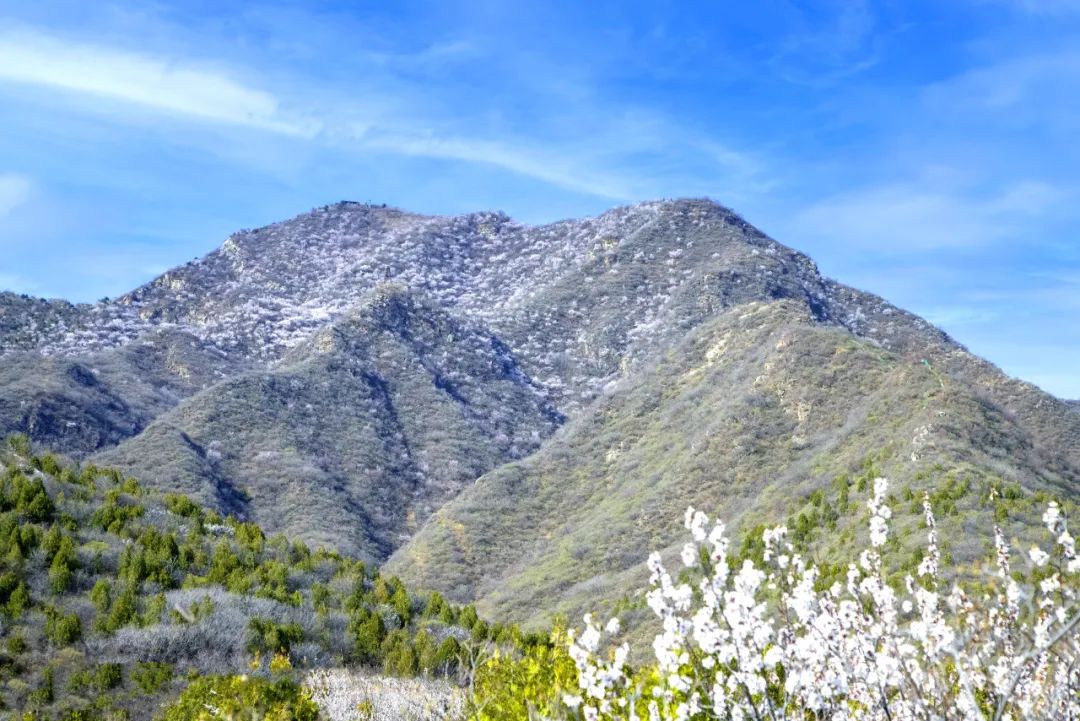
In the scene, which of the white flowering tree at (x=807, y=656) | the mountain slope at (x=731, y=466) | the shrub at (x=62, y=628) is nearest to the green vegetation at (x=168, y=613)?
the shrub at (x=62, y=628)

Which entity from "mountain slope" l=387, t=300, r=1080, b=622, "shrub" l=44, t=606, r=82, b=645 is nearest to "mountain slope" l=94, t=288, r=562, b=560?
"mountain slope" l=387, t=300, r=1080, b=622

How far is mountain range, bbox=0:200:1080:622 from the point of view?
121 ft

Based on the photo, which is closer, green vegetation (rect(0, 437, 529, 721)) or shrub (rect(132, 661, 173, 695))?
green vegetation (rect(0, 437, 529, 721))

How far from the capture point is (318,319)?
101m

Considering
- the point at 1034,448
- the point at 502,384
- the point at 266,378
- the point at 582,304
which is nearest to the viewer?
the point at 1034,448

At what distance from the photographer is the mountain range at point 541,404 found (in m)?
36.8

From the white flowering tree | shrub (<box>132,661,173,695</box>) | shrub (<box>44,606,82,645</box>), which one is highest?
the white flowering tree

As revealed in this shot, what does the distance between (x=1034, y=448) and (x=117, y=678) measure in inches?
1424

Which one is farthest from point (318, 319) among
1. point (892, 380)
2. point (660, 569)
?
point (660, 569)

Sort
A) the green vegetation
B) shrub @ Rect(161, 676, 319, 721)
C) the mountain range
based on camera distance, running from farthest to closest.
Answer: the mountain range
the green vegetation
shrub @ Rect(161, 676, 319, 721)

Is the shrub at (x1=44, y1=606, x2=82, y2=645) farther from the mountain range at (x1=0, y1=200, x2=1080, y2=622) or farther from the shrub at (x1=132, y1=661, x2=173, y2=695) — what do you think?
the mountain range at (x1=0, y1=200, x2=1080, y2=622)

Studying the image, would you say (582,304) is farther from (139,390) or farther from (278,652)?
(278,652)

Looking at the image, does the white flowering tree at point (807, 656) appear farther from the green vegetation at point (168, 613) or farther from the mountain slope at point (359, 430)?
the mountain slope at point (359, 430)

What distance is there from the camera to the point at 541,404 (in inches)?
3214
